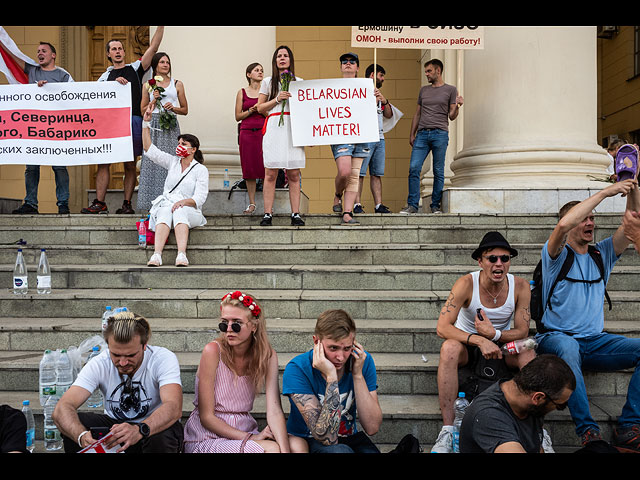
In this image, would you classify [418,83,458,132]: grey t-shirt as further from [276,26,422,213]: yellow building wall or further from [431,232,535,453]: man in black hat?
[276,26,422,213]: yellow building wall

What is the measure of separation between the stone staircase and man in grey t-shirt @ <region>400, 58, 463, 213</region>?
1.04 m

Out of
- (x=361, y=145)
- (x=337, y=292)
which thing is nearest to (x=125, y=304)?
(x=337, y=292)

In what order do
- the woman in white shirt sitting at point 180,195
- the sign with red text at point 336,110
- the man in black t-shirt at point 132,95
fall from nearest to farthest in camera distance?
the woman in white shirt sitting at point 180,195
the sign with red text at point 336,110
the man in black t-shirt at point 132,95

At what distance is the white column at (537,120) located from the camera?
7.20 metres

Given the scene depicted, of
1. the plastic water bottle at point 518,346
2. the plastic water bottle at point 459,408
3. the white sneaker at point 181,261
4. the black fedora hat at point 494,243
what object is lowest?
the plastic water bottle at point 459,408

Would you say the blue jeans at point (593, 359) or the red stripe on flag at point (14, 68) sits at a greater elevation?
the red stripe on flag at point (14, 68)

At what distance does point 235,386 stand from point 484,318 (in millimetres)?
1716

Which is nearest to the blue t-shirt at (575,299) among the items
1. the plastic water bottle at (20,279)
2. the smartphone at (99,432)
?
the smartphone at (99,432)

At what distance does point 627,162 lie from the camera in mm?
4117

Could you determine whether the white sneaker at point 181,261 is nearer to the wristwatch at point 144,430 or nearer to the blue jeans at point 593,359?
the wristwatch at point 144,430

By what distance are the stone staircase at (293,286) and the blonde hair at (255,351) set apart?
54 cm

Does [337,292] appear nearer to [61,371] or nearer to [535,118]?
[61,371]

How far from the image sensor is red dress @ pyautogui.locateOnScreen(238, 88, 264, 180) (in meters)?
7.36

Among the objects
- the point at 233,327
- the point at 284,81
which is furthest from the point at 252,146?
the point at 233,327
